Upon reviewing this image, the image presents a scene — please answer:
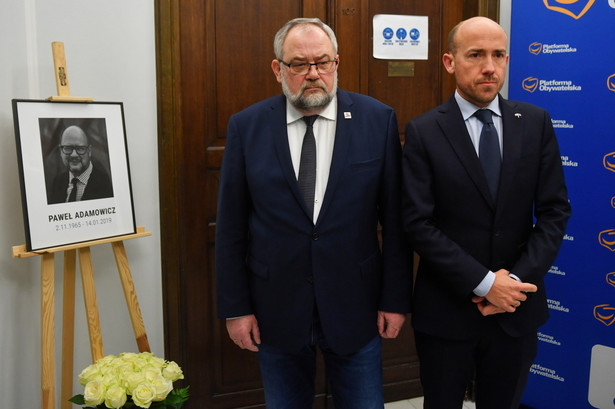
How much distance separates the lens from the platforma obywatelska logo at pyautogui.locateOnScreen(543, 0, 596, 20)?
227 cm

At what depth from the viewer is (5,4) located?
1.90 m

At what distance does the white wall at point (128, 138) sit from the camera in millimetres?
1942

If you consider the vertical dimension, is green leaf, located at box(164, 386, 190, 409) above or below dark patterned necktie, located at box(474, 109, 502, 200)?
below

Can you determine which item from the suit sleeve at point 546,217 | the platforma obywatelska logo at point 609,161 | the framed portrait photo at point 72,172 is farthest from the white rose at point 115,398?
the platforma obywatelska logo at point 609,161

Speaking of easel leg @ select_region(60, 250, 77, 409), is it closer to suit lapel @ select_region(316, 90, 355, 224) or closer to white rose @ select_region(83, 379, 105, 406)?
white rose @ select_region(83, 379, 105, 406)

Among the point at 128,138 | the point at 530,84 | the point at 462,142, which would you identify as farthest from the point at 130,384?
the point at 530,84

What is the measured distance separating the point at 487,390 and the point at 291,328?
624 mm

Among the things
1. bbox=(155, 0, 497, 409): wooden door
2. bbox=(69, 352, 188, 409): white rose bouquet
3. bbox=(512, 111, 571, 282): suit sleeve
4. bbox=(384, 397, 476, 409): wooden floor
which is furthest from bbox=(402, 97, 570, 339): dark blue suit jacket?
bbox=(384, 397, 476, 409): wooden floor

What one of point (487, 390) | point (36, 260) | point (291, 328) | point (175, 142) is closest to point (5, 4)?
point (175, 142)

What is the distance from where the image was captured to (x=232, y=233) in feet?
5.66

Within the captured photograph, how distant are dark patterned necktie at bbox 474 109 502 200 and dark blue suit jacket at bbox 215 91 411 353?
25 centimetres

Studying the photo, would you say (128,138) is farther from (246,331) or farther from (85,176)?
(246,331)

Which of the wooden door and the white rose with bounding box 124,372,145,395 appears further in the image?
the wooden door

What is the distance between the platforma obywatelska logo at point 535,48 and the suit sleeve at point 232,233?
59.0 inches
